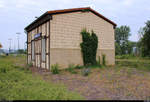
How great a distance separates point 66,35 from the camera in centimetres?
1087

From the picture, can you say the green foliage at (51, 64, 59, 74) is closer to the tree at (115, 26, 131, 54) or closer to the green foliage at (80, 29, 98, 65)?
the green foliage at (80, 29, 98, 65)

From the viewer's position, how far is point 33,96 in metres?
4.15

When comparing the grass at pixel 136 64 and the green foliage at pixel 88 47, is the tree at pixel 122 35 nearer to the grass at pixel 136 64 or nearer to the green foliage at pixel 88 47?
the grass at pixel 136 64

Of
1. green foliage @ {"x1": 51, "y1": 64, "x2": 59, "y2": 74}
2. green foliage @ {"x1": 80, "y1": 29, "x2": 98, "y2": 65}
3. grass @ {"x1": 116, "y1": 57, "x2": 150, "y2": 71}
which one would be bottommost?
grass @ {"x1": 116, "y1": 57, "x2": 150, "y2": 71}

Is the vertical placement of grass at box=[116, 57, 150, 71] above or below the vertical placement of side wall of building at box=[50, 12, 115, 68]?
below

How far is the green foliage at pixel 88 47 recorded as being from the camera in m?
11.6

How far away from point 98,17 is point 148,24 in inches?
220

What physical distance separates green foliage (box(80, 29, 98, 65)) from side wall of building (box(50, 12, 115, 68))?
0.37 meters

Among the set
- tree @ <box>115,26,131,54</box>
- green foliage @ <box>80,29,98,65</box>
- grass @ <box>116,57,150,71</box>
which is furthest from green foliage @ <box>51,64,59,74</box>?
tree @ <box>115,26,131,54</box>

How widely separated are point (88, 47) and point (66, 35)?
2.31 m

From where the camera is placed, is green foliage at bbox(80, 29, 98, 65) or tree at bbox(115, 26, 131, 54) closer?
green foliage at bbox(80, 29, 98, 65)

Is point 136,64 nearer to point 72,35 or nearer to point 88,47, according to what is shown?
point 88,47

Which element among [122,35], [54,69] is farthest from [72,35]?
[122,35]

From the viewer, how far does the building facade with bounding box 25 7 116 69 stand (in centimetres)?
1027
